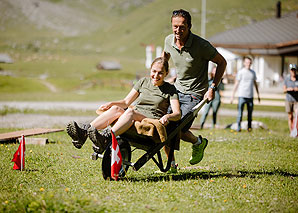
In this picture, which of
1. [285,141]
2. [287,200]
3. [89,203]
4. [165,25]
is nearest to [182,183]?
[287,200]

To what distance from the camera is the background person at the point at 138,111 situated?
19.2 feet

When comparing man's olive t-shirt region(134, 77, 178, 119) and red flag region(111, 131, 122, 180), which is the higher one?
man's olive t-shirt region(134, 77, 178, 119)

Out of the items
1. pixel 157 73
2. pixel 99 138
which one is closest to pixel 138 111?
pixel 157 73

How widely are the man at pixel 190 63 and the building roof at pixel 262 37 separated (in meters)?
25.5

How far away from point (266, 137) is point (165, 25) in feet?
447

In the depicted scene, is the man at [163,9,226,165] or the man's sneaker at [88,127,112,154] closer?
the man's sneaker at [88,127,112,154]

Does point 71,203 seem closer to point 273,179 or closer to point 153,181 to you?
point 153,181

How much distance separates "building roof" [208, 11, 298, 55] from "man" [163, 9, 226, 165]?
25492 mm

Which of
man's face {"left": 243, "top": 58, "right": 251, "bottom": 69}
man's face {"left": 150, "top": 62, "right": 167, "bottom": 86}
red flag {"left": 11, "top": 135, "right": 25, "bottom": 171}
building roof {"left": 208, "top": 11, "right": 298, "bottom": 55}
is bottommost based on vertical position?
red flag {"left": 11, "top": 135, "right": 25, "bottom": 171}

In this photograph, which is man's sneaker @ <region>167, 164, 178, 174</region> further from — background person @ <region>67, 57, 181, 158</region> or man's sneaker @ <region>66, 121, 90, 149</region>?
man's sneaker @ <region>66, 121, 90, 149</region>

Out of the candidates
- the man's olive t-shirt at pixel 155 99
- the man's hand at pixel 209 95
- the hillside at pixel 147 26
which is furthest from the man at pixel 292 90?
the hillside at pixel 147 26

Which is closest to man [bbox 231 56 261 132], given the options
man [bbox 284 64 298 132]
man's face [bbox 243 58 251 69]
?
man's face [bbox 243 58 251 69]

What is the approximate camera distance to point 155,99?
6258 millimetres

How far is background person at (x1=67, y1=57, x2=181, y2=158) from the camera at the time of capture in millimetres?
5859
